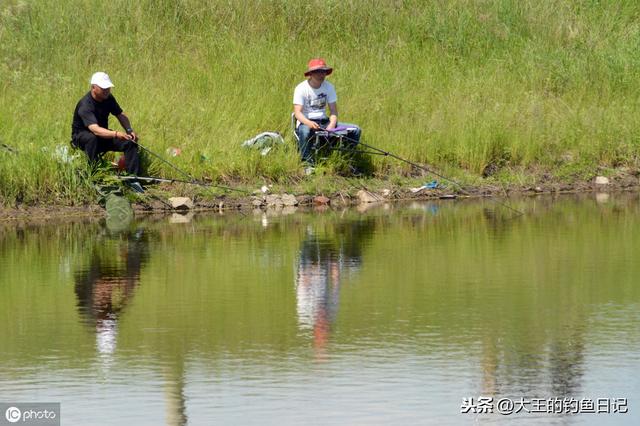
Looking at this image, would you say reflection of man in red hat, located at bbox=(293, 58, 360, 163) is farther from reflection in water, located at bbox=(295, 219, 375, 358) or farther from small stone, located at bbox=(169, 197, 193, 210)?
reflection in water, located at bbox=(295, 219, 375, 358)

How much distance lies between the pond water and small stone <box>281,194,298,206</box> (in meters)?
1.92

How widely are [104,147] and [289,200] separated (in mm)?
2145

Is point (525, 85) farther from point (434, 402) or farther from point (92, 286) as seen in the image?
point (434, 402)

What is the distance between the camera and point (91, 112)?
15828 millimetres

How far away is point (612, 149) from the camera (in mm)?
18703

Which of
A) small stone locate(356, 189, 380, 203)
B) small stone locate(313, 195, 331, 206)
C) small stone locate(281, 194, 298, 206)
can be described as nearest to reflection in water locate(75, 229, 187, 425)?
small stone locate(281, 194, 298, 206)

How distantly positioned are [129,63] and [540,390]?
13.5 meters

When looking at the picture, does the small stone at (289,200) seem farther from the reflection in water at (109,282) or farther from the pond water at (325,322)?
the reflection in water at (109,282)

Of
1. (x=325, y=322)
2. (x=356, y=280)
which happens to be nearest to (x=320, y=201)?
(x=356, y=280)

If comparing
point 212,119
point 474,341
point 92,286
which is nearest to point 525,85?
point 212,119

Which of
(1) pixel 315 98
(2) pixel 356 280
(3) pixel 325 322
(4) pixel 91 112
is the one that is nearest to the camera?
(3) pixel 325 322

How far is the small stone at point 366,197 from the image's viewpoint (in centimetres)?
1698

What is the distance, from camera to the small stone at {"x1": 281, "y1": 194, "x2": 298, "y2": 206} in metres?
16.6

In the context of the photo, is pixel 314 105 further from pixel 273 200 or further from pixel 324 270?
pixel 324 270
